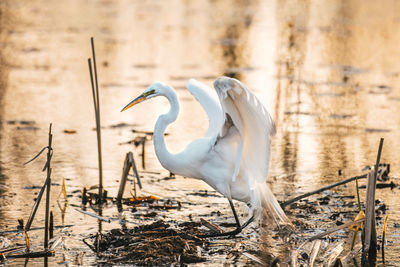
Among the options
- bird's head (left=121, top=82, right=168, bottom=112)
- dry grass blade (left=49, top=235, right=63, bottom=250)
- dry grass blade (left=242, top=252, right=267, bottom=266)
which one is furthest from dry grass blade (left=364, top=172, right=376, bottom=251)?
dry grass blade (left=49, top=235, right=63, bottom=250)

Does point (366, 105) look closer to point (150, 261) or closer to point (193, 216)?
point (193, 216)

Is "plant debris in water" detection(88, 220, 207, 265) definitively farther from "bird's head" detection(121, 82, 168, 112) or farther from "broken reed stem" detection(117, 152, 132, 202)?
"bird's head" detection(121, 82, 168, 112)

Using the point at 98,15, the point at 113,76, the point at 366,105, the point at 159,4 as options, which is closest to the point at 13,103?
the point at 113,76

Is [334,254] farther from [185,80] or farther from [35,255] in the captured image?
[185,80]

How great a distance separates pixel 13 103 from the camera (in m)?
9.77

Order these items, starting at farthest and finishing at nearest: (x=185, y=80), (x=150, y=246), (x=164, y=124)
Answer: (x=185, y=80)
(x=164, y=124)
(x=150, y=246)

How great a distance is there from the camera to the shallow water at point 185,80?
274 inches

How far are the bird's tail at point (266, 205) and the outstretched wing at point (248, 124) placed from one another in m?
0.11

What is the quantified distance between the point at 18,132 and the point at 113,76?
134 inches

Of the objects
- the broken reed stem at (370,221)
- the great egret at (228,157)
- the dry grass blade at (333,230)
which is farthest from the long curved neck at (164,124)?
the broken reed stem at (370,221)

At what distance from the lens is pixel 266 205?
546 cm

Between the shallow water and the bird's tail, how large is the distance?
2.09 feet

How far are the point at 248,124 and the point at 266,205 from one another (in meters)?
0.83

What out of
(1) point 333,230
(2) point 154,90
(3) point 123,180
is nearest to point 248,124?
(2) point 154,90
